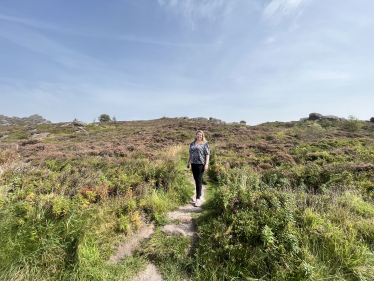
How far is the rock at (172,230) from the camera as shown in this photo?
12.1ft

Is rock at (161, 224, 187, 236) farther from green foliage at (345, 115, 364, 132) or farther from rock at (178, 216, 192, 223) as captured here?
green foliage at (345, 115, 364, 132)

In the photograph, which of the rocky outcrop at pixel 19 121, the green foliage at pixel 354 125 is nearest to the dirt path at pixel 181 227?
the green foliage at pixel 354 125

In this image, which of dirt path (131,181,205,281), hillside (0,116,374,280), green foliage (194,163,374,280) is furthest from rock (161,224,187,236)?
green foliage (194,163,374,280)

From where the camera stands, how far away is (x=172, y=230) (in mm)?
3773

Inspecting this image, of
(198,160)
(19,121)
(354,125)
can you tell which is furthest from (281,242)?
(19,121)

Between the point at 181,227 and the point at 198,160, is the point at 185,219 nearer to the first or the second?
the point at 181,227

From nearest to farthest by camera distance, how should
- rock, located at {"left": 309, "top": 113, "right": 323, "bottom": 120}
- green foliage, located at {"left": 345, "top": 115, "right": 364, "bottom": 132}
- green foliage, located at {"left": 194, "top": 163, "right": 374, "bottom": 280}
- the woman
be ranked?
green foliage, located at {"left": 194, "top": 163, "right": 374, "bottom": 280}, the woman, green foliage, located at {"left": 345, "top": 115, "right": 364, "bottom": 132}, rock, located at {"left": 309, "top": 113, "right": 323, "bottom": 120}

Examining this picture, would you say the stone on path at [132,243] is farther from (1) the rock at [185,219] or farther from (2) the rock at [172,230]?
(1) the rock at [185,219]

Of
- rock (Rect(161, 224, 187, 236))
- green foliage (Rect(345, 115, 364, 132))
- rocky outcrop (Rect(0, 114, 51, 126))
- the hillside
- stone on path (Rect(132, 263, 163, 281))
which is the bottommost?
stone on path (Rect(132, 263, 163, 281))

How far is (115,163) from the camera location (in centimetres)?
690

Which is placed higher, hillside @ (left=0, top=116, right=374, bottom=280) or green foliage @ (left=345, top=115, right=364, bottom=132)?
green foliage @ (left=345, top=115, right=364, bottom=132)

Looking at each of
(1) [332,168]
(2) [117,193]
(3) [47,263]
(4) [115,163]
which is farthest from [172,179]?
(1) [332,168]

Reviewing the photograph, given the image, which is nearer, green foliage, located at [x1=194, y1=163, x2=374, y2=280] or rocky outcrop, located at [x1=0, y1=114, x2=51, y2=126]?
green foliage, located at [x1=194, y1=163, x2=374, y2=280]

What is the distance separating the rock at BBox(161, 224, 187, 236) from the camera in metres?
3.68
